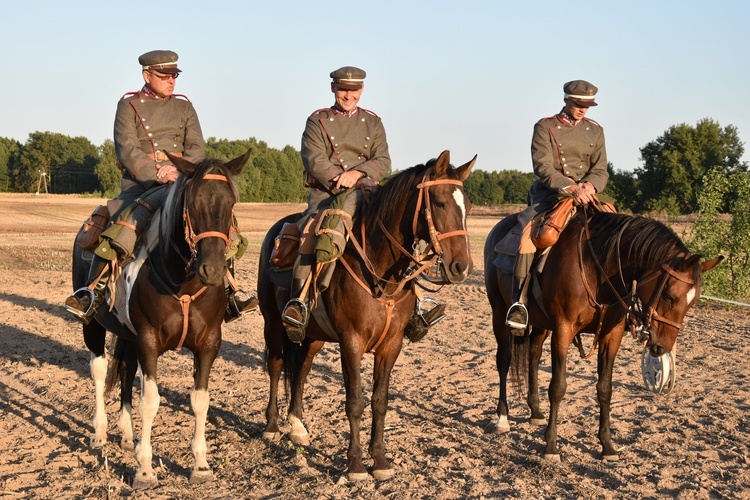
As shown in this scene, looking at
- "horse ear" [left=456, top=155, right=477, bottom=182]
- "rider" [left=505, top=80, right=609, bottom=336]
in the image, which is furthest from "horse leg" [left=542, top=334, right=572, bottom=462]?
"horse ear" [left=456, top=155, right=477, bottom=182]

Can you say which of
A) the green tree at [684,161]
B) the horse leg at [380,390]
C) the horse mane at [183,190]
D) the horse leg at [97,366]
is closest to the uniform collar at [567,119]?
the horse leg at [380,390]

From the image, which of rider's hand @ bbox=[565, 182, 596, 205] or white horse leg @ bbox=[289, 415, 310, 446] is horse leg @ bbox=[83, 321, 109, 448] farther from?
rider's hand @ bbox=[565, 182, 596, 205]

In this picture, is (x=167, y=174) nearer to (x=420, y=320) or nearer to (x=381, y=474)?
(x=420, y=320)

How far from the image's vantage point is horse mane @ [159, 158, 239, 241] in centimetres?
582

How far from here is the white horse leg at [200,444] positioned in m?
6.34

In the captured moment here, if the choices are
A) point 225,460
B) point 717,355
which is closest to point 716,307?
point 717,355

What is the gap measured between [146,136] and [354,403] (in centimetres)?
307

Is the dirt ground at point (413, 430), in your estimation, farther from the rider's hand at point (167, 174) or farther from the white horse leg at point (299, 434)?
the rider's hand at point (167, 174)

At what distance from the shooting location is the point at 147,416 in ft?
21.0

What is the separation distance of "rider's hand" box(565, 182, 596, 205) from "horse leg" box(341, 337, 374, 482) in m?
2.90

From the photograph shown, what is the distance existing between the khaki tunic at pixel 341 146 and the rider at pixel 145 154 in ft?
3.47

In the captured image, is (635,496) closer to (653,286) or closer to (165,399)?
(653,286)

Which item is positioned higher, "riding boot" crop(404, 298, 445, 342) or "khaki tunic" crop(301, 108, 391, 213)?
"khaki tunic" crop(301, 108, 391, 213)

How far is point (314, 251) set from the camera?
6.65 metres
